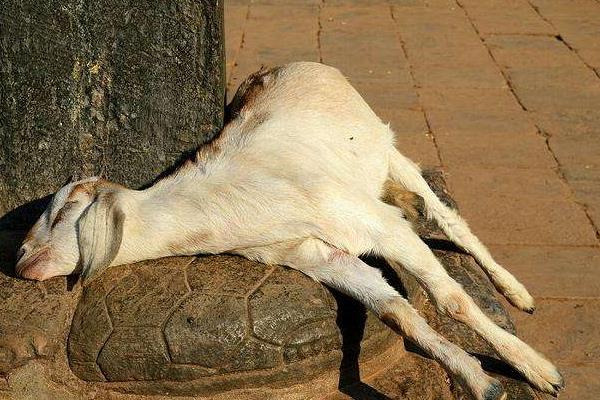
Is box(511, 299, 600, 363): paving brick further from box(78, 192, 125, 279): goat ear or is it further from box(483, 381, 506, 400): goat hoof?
box(78, 192, 125, 279): goat ear

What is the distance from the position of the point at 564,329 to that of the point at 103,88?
267 centimetres

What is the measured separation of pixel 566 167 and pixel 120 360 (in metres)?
4.05

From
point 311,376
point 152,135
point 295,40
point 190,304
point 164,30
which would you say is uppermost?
point 164,30

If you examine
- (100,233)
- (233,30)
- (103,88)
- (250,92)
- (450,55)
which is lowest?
(233,30)

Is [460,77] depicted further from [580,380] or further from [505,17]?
[580,380]

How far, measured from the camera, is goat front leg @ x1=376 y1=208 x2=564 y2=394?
13.6ft

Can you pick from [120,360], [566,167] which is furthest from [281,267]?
[566,167]

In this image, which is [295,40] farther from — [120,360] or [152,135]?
[120,360]

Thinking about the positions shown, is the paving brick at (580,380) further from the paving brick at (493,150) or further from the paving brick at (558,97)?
the paving brick at (558,97)

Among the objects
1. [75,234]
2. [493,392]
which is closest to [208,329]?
[75,234]

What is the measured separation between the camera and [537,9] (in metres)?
10.4

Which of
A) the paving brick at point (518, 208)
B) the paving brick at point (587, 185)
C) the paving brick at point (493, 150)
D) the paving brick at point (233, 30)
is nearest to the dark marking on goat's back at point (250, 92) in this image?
the paving brick at point (518, 208)

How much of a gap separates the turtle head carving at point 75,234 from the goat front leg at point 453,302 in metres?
1.12

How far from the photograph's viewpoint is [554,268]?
570 centimetres
